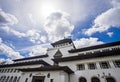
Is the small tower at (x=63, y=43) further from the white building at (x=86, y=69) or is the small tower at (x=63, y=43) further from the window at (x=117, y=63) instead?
the window at (x=117, y=63)

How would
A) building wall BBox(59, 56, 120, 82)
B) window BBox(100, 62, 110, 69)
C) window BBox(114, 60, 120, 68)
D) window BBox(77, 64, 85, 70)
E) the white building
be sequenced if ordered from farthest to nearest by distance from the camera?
1. window BBox(77, 64, 85, 70)
2. window BBox(100, 62, 110, 69)
3. the white building
4. window BBox(114, 60, 120, 68)
5. building wall BBox(59, 56, 120, 82)

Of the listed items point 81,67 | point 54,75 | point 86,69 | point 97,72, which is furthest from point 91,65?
point 54,75

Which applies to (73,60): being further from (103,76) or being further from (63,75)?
(103,76)

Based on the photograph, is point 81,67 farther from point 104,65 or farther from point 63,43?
point 63,43

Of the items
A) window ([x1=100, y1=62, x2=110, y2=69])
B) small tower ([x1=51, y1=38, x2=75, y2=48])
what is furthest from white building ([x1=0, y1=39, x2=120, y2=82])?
small tower ([x1=51, y1=38, x2=75, y2=48])

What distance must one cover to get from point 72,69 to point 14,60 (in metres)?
30.6

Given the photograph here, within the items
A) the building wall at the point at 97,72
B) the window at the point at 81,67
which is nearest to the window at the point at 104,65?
the building wall at the point at 97,72

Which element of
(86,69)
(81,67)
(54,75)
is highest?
(81,67)

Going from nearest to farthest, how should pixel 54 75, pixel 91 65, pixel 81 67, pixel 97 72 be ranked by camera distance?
pixel 97 72
pixel 54 75
pixel 91 65
pixel 81 67

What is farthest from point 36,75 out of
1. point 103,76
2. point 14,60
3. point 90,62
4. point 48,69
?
point 14,60

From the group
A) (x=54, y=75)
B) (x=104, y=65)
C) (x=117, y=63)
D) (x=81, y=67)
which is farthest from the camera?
(x=81, y=67)

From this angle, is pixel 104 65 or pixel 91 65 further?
pixel 91 65

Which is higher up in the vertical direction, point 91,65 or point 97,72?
point 91,65

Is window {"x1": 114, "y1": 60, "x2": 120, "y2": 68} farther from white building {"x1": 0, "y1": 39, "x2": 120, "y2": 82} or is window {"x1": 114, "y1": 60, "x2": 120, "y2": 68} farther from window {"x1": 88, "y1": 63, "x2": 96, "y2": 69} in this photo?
window {"x1": 88, "y1": 63, "x2": 96, "y2": 69}
